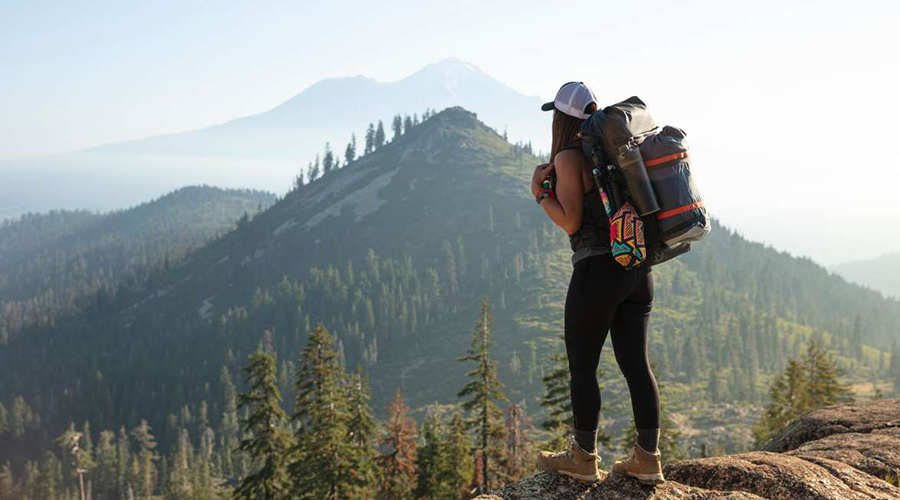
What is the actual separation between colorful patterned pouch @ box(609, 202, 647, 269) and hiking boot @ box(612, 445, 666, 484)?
1.99 m

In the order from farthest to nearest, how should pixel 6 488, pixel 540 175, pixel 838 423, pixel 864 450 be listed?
pixel 6 488 → pixel 838 423 → pixel 864 450 → pixel 540 175

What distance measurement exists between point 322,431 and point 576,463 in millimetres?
24276

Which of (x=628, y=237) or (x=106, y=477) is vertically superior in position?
(x=628, y=237)

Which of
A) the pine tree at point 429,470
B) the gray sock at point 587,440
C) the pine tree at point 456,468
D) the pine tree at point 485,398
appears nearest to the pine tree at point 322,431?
the pine tree at point 485,398

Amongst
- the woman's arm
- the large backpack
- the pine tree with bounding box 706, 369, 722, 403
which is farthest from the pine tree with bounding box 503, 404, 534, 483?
the pine tree with bounding box 706, 369, 722, 403

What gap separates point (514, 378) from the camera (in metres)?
158

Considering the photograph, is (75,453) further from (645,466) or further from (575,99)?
(575,99)

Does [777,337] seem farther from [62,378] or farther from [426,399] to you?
[62,378]

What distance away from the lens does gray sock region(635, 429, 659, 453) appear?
566 centimetres

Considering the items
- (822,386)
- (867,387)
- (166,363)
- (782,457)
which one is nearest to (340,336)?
(166,363)

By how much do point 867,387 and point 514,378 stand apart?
92644 millimetres

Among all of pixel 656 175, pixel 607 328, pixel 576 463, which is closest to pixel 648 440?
pixel 576 463

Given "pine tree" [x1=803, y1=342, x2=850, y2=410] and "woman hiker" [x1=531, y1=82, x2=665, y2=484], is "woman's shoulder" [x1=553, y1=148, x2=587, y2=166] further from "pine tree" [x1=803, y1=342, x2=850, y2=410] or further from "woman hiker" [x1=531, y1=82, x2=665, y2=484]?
"pine tree" [x1=803, y1=342, x2=850, y2=410]

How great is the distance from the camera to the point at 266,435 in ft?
101
